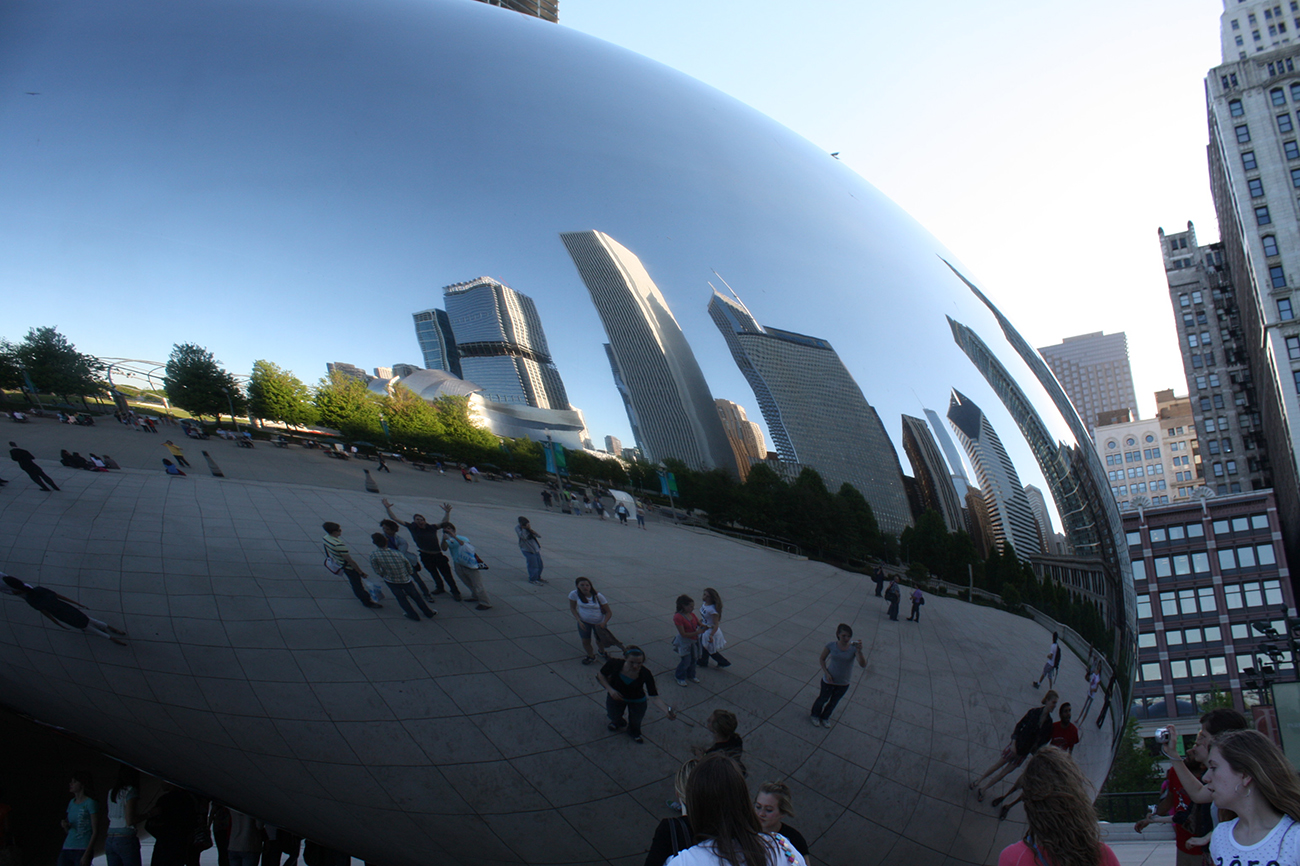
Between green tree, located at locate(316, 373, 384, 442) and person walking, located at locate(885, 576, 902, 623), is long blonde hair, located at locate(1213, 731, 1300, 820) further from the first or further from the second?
green tree, located at locate(316, 373, 384, 442)

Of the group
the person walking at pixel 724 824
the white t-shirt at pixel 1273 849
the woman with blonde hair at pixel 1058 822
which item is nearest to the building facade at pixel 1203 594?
the white t-shirt at pixel 1273 849

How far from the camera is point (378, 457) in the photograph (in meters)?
2.44

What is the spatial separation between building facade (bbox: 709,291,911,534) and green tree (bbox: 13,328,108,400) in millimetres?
2210

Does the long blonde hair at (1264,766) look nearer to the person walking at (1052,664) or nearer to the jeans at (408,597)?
the person walking at (1052,664)

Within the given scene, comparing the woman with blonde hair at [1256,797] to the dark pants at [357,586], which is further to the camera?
the woman with blonde hair at [1256,797]

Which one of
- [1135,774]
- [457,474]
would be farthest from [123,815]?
[1135,774]

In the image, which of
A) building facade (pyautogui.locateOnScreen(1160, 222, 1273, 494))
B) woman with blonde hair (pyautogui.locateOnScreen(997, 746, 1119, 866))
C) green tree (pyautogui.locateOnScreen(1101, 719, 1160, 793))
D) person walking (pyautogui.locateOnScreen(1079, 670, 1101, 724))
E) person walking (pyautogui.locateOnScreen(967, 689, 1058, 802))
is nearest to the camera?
woman with blonde hair (pyautogui.locateOnScreen(997, 746, 1119, 866))

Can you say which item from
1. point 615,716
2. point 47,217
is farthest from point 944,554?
point 47,217

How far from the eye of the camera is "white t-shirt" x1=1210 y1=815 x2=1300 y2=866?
264cm

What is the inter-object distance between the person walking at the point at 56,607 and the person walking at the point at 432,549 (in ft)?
3.48

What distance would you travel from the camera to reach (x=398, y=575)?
88.8 inches

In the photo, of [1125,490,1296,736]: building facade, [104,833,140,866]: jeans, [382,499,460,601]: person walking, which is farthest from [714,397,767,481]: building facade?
[1125,490,1296,736]: building facade

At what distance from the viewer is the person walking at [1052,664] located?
271 centimetres

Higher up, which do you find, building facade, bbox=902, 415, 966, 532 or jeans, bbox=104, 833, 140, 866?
building facade, bbox=902, 415, 966, 532
